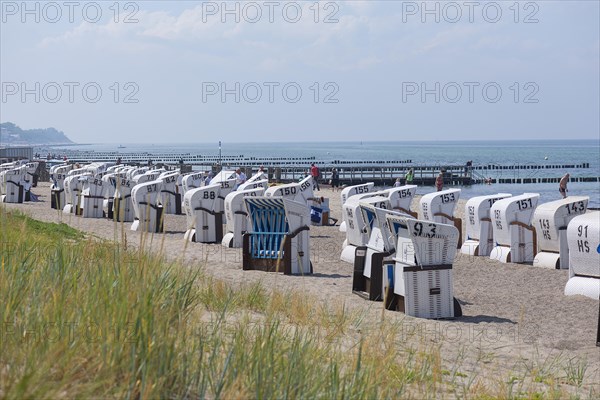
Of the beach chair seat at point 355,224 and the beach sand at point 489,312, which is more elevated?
the beach chair seat at point 355,224

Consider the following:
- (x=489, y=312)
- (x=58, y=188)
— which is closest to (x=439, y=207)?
(x=489, y=312)

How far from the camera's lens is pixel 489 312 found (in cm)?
1182

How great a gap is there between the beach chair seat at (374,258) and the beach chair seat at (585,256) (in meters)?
2.82

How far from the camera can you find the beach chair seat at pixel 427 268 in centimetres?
1101

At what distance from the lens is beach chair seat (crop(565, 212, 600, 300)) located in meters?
12.9

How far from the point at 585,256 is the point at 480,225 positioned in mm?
5954

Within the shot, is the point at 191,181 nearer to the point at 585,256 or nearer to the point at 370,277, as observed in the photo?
the point at 370,277

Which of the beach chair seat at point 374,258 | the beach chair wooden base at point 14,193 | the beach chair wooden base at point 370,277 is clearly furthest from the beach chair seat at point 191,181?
the beach chair wooden base at point 370,277

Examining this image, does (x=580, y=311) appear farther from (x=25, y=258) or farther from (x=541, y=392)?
(x=25, y=258)

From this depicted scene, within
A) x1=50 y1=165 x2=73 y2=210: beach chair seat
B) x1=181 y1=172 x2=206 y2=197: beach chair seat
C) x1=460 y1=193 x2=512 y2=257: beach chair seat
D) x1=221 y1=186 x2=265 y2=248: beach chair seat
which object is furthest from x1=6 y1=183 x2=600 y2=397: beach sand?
x1=50 y1=165 x2=73 y2=210: beach chair seat

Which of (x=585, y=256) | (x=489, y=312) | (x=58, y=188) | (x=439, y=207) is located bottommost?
Result: (x=489, y=312)

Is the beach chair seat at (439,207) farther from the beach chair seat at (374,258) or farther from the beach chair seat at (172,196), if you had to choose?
the beach chair seat at (172,196)

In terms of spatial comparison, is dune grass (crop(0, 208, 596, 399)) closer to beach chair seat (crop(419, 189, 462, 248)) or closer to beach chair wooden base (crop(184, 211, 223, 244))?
beach chair seat (crop(419, 189, 462, 248))

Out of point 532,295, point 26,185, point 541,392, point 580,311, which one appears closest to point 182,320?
point 541,392
